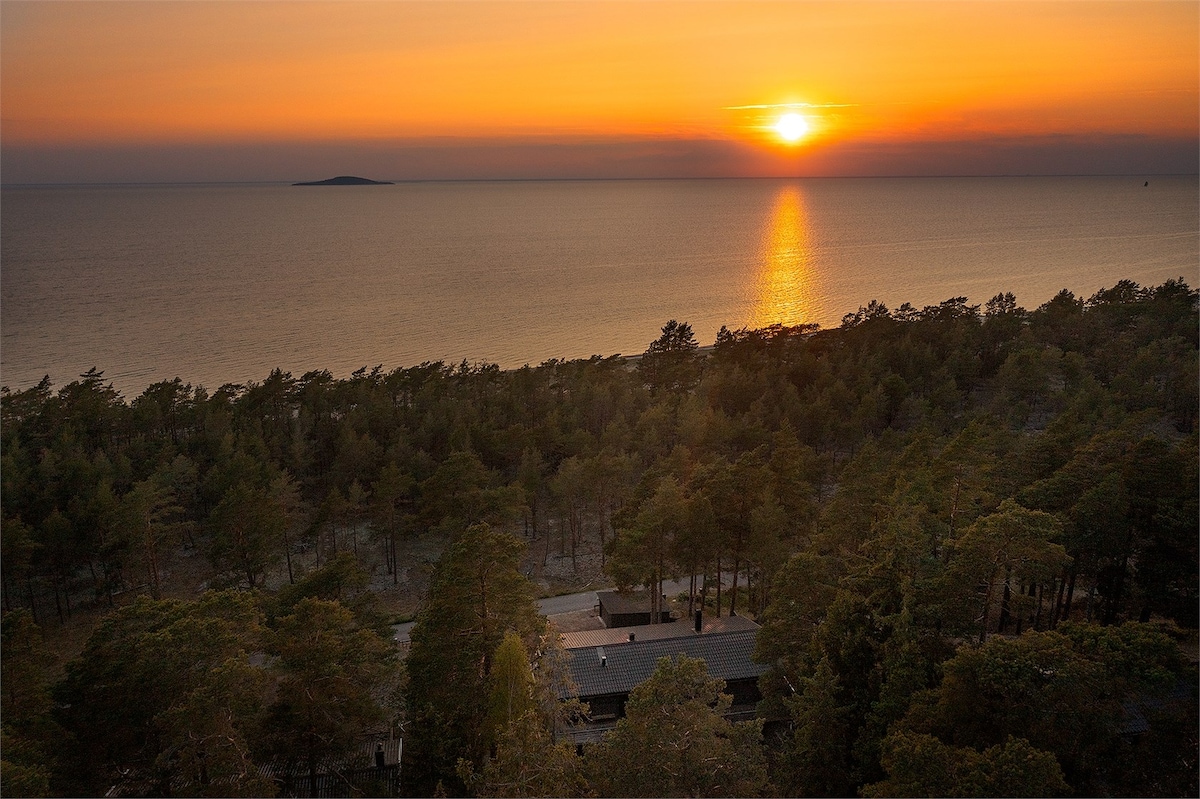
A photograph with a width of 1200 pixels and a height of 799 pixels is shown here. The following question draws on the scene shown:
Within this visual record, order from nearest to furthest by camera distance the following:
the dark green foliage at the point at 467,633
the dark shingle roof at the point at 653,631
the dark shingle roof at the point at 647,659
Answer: the dark green foliage at the point at 467,633, the dark shingle roof at the point at 647,659, the dark shingle roof at the point at 653,631

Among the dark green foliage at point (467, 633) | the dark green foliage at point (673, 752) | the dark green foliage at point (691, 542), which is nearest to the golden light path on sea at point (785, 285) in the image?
the dark green foliage at point (691, 542)

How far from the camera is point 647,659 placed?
70.9 feet

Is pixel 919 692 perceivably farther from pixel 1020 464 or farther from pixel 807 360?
pixel 807 360

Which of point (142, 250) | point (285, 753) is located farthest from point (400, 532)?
point (142, 250)

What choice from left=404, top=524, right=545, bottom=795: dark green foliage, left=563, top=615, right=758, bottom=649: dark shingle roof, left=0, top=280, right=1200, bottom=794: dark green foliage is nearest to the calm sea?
left=0, top=280, right=1200, bottom=794: dark green foliage

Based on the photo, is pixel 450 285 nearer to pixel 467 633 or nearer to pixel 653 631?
pixel 653 631

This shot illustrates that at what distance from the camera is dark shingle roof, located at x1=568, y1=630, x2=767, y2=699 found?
20734 mm

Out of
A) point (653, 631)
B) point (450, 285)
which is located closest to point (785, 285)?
point (450, 285)

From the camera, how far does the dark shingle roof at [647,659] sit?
68.0 ft

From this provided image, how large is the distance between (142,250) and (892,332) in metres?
146

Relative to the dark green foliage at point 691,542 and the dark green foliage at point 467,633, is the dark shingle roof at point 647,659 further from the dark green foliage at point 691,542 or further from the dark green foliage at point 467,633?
the dark green foliage at point 467,633

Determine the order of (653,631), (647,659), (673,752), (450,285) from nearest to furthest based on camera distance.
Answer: (673,752), (647,659), (653,631), (450,285)

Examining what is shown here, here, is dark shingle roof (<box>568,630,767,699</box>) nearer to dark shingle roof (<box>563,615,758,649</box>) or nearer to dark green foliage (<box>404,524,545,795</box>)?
dark shingle roof (<box>563,615,758,649</box>)

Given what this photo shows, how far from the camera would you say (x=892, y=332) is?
61.4m
